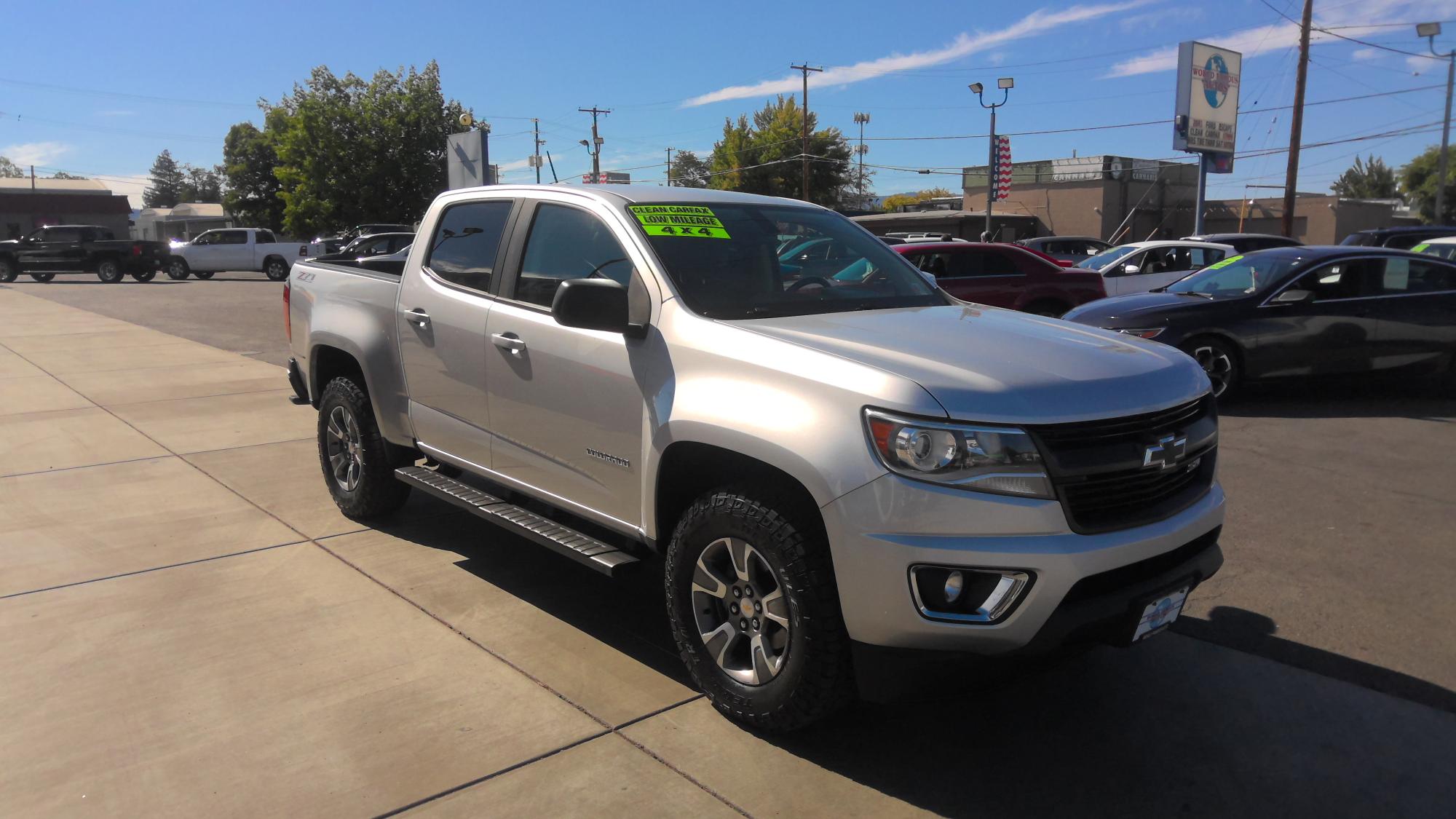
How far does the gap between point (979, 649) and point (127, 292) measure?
95.2ft

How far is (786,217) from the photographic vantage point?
4562 millimetres

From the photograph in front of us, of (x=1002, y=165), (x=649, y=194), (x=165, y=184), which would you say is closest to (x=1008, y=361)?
A: (x=649, y=194)

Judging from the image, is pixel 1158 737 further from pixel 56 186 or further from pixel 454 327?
pixel 56 186

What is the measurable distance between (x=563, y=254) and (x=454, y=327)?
74 cm

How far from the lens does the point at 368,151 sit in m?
48.2

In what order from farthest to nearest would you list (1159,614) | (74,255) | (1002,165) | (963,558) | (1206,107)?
1. (1002,165)
2. (74,255)
3. (1206,107)
4. (1159,614)
5. (963,558)

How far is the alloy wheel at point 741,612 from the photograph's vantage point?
3.29 m

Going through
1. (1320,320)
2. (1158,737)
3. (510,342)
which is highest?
(510,342)

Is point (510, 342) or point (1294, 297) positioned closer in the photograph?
point (510, 342)

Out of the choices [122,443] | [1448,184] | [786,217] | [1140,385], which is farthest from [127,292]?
[1448,184]

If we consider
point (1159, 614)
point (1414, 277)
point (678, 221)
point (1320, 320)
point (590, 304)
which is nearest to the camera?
point (1159, 614)

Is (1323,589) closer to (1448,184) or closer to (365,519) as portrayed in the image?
(365,519)

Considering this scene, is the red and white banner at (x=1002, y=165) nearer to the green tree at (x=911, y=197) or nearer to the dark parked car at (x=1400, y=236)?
the dark parked car at (x=1400, y=236)

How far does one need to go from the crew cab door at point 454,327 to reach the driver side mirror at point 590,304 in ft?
3.03
